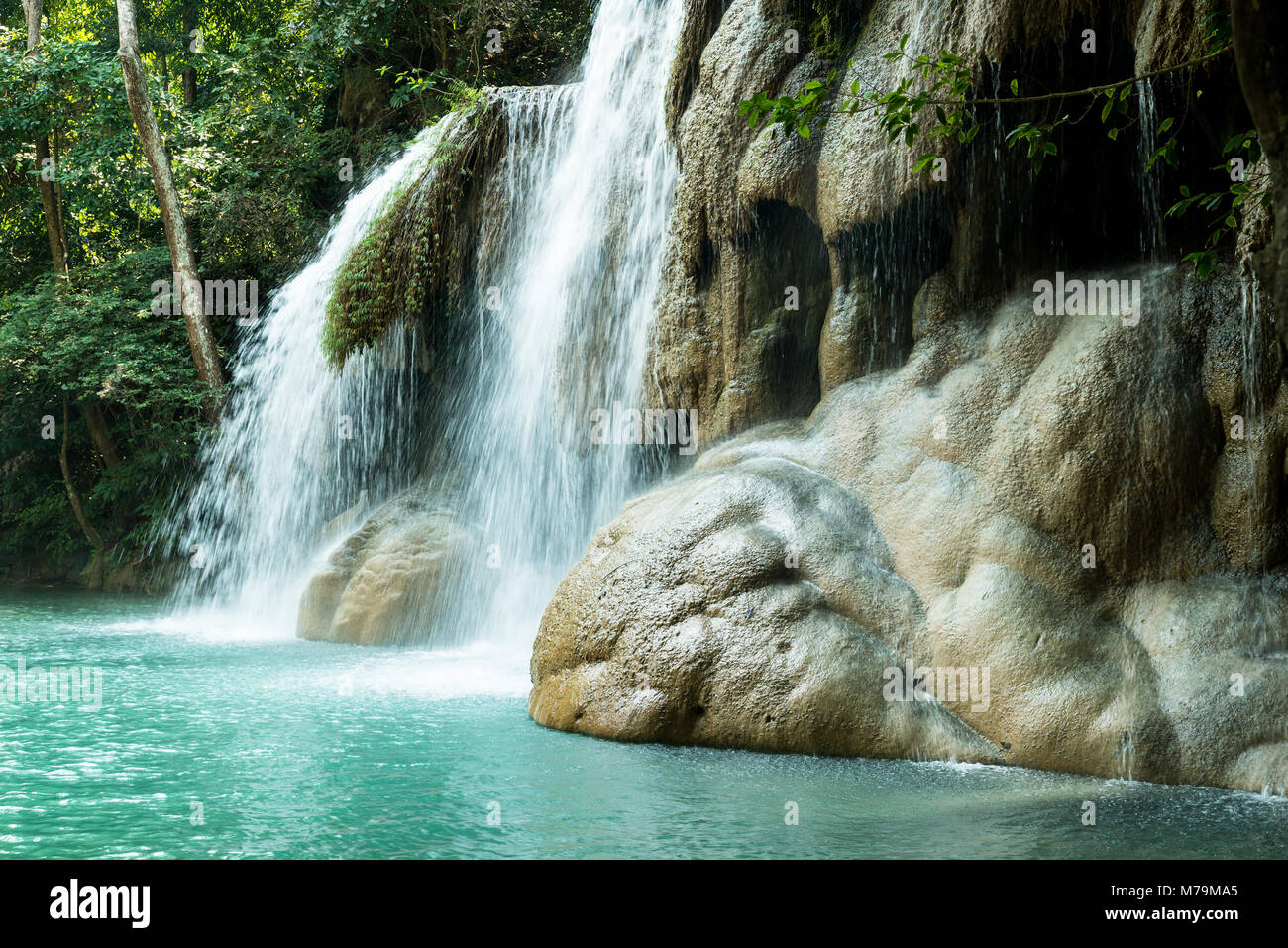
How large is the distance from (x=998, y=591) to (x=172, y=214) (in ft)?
48.7

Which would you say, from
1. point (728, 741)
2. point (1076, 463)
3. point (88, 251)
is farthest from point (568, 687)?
point (88, 251)

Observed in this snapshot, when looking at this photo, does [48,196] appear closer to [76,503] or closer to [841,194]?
[76,503]

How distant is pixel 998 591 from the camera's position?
6.48 metres

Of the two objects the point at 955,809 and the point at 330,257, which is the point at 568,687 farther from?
the point at 330,257

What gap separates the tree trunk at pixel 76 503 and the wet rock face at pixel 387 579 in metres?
8.66

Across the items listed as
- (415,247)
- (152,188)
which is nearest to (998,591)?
(415,247)

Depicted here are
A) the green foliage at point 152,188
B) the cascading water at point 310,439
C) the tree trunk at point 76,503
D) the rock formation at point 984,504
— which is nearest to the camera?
the rock formation at point 984,504

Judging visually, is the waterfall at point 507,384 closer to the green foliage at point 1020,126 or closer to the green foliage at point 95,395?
the green foliage at point 95,395

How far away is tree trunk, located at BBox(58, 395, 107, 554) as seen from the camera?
1831 centimetres

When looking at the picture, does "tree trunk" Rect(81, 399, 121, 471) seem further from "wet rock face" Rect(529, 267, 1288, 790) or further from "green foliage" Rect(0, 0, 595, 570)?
"wet rock face" Rect(529, 267, 1288, 790)

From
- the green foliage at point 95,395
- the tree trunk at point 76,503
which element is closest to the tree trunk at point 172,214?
the green foliage at point 95,395

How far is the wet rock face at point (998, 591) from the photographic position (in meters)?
5.91

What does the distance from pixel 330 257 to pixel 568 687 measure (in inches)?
368

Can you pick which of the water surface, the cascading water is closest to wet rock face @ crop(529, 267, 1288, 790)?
the water surface
